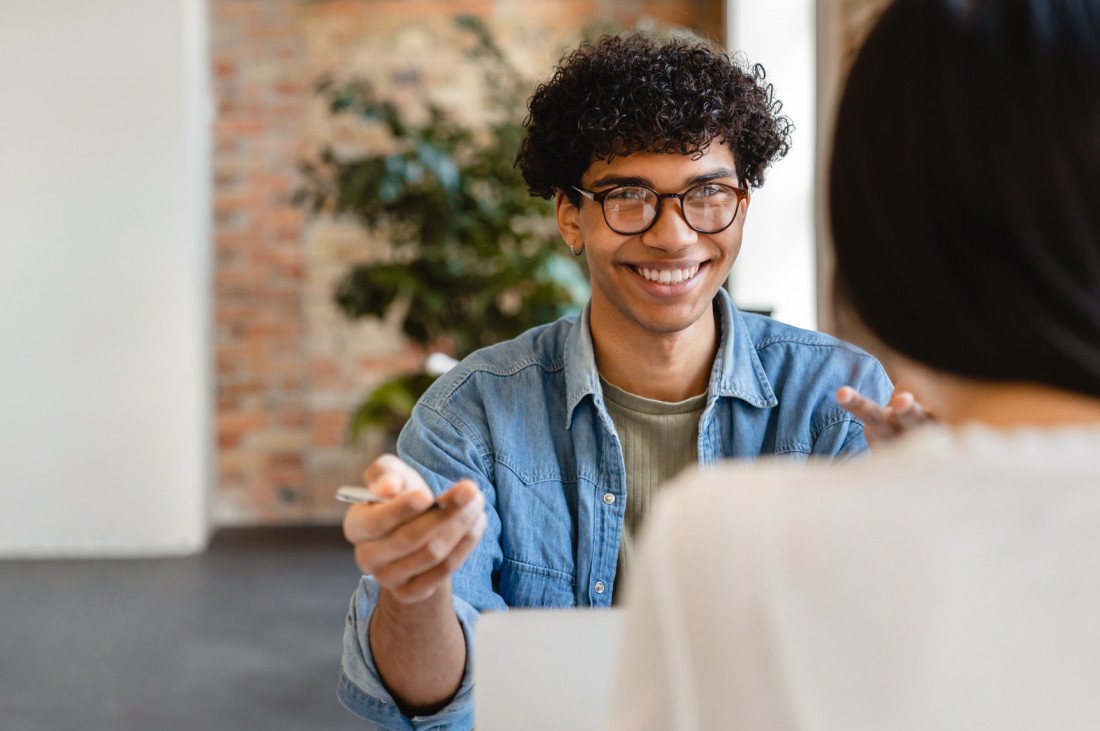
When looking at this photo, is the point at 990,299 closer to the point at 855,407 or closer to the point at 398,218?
the point at 855,407

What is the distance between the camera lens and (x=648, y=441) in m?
1.43

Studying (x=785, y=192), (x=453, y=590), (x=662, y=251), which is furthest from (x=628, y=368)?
(x=785, y=192)

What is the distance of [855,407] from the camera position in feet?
3.64

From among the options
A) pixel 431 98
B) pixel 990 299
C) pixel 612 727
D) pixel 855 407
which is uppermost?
pixel 431 98

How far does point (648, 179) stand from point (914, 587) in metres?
0.90

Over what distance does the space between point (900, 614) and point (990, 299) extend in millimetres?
178

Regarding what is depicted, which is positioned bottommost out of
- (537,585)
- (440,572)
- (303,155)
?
(537,585)

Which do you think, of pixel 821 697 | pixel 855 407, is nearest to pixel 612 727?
pixel 821 697

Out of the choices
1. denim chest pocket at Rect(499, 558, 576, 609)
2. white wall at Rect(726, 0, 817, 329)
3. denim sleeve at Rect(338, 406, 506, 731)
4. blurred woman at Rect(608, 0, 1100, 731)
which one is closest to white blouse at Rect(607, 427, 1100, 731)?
blurred woman at Rect(608, 0, 1100, 731)

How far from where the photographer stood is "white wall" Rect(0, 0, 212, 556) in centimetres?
484

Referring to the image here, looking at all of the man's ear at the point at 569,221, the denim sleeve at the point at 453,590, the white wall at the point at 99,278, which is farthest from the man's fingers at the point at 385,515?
the white wall at the point at 99,278

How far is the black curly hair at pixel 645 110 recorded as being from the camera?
4.59 ft

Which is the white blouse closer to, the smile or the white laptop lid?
the white laptop lid

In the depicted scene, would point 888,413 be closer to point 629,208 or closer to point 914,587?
point 629,208
